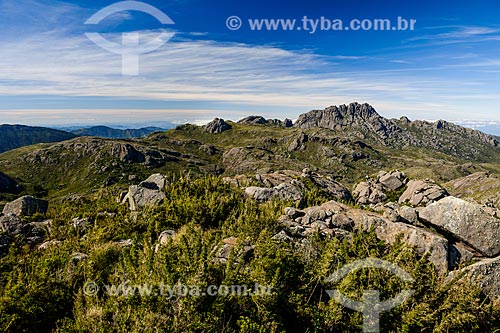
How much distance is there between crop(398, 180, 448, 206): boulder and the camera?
40.1 meters

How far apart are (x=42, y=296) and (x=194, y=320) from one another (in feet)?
12.9

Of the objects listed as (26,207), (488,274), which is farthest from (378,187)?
(26,207)

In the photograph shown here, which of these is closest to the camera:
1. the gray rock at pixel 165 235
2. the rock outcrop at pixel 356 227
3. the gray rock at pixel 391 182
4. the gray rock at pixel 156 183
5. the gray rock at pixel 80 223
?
the rock outcrop at pixel 356 227

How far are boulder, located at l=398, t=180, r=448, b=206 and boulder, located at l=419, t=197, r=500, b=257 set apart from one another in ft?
90.4

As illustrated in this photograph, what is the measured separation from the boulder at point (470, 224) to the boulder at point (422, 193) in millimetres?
27542

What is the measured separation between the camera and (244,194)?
2025 cm

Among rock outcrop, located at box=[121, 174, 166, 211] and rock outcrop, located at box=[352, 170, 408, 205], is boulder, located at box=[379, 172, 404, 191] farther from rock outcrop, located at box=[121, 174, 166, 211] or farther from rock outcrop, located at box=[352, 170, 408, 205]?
rock outcrop, located at box=[121, 174, 166, 211]

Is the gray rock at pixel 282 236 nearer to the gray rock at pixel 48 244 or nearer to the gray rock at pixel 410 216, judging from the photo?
the gray rock at pixel 410 216

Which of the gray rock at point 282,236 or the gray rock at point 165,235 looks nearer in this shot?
the gray rock at point 282,236

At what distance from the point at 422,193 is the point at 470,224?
33513 mm

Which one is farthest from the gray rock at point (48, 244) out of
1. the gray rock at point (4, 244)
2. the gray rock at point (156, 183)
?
the gray rock at point (156, 183)

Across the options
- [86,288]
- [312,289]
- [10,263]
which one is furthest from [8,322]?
[312,289]

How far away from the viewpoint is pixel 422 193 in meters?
42.4

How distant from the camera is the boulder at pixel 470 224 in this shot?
39.3 feet
